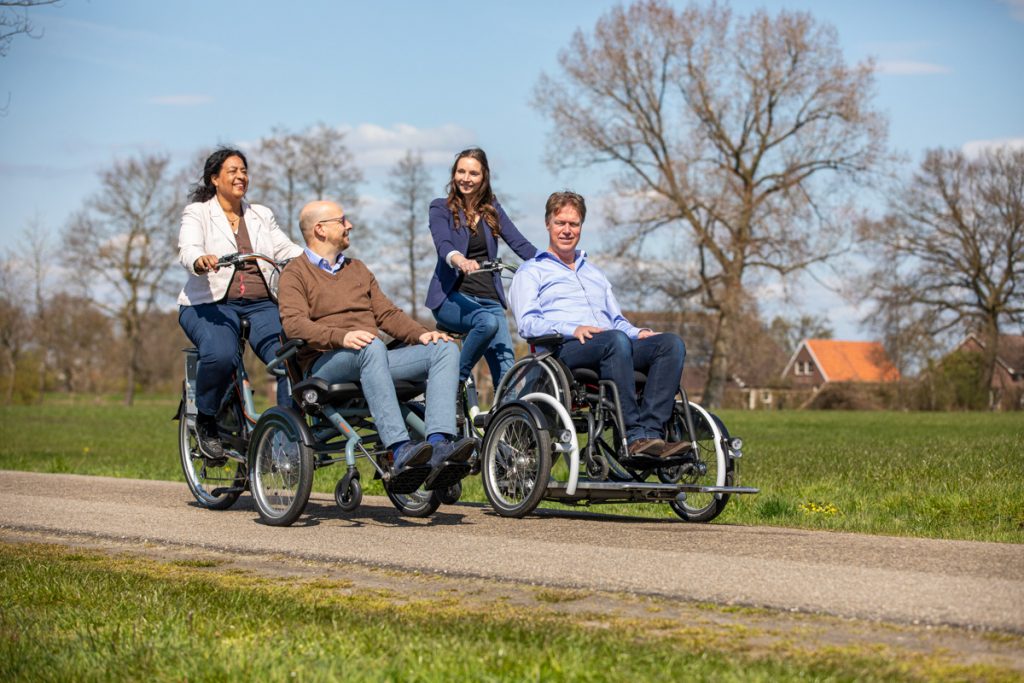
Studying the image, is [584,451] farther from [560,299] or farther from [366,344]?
[366,344]

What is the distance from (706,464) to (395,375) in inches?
66.0

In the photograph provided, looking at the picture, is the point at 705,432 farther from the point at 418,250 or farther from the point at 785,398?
the point at 785,398

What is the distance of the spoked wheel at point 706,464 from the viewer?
21.8 feet

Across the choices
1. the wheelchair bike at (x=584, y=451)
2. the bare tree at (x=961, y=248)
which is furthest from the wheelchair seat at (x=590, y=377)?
the bare tree at (x=961, y=248)

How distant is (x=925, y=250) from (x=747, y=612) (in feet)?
186

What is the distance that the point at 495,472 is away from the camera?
23.4 feet

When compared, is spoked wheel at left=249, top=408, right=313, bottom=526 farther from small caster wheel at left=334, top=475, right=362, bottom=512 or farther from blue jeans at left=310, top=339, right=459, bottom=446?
blue jeans at left=310, top=339, right=459, bottom=446

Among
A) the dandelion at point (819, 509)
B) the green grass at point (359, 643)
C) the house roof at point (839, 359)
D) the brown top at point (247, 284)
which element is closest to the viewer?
the green grass at point (359, 643)

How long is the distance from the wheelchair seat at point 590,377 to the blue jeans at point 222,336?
189 centimetres

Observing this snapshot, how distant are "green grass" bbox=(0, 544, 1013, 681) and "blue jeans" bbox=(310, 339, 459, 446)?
1.74 meters

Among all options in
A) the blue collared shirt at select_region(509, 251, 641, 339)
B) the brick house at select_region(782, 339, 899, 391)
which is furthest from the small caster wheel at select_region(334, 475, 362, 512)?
the brick house at select_region(782, 339, 899, 391)

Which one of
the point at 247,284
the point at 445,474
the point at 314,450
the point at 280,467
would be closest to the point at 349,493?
the point at 314,450

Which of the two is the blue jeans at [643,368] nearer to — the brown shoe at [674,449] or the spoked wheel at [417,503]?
the brown shoe at [674,449]

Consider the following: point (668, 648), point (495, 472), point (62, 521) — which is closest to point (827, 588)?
point (668, 648)
